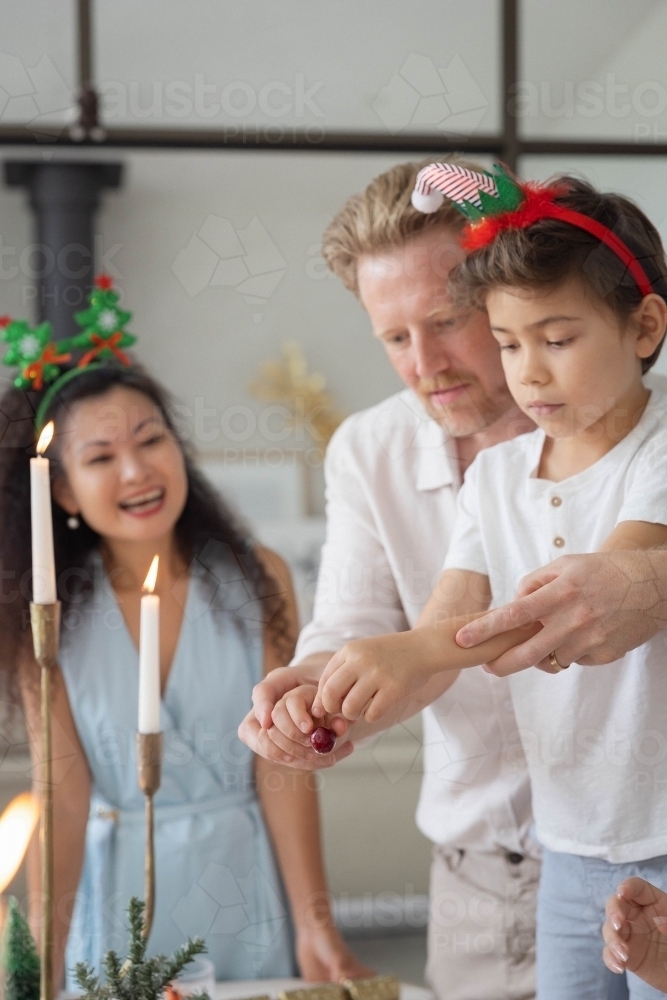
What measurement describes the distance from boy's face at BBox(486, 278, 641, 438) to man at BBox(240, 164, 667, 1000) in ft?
0.22

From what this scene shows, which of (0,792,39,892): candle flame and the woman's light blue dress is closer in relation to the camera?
(0,792,39,892): candle flame

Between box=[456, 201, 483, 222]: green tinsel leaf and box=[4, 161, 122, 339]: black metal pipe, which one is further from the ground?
box=[4, 161, 122, 339]: black metal pipe

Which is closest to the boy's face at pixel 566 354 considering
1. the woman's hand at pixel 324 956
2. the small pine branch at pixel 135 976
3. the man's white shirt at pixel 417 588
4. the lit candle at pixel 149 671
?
the man's white shirt at pixel 417 588

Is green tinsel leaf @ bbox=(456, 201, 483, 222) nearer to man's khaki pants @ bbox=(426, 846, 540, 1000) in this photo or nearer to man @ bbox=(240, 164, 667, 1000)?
man @ bbox=(240, 164, 667, 1000)

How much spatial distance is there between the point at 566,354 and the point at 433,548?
204mm

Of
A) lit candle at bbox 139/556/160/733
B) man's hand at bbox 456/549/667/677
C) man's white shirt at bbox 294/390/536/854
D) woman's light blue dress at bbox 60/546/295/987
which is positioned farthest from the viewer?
woman's light blue dress at bbox 60/546/295/987

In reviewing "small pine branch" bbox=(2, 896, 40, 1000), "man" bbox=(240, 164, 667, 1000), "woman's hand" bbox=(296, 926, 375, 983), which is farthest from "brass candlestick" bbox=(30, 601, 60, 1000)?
"woman's hand" bbox=(296, 926, 375, 983)

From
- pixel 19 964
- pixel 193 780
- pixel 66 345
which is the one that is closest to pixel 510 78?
pixel 66 345

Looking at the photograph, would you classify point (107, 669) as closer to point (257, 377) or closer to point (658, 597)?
point (257, 377)

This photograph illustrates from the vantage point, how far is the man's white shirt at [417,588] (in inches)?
29.0

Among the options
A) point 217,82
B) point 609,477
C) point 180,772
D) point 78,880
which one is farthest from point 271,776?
point 217,82

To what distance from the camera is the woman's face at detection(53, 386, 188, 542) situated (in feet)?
2.61

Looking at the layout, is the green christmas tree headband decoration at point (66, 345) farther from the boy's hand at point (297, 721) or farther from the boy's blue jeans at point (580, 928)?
the boy's blue jeans at point (580, 928)

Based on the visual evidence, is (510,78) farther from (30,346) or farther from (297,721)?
(297,721)
